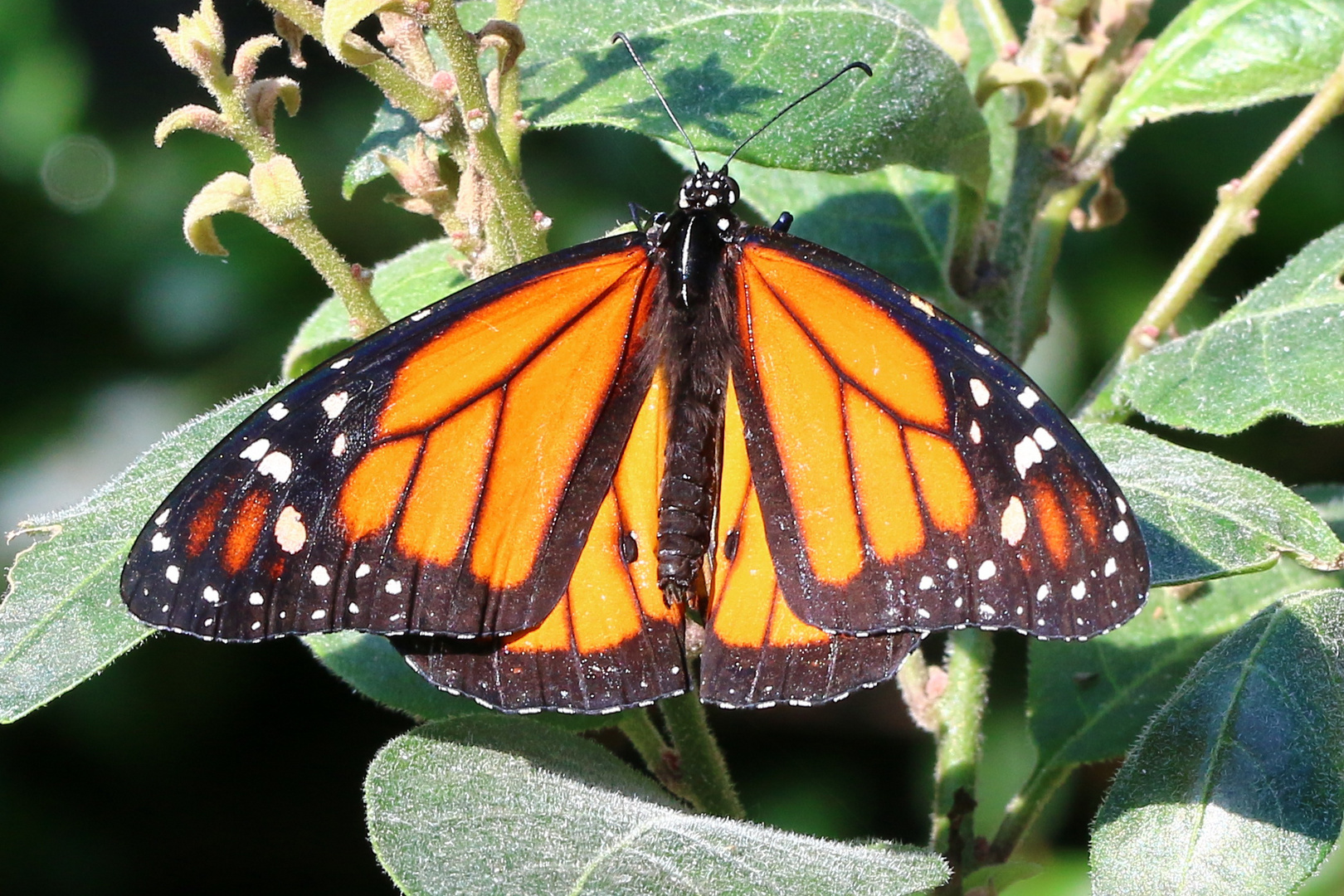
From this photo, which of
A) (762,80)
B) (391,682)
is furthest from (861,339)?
(391,682)

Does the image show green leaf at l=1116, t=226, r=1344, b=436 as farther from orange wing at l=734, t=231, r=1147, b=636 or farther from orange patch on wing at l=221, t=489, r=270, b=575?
orange patch on wing at l=221, t=489, r=270, b=575

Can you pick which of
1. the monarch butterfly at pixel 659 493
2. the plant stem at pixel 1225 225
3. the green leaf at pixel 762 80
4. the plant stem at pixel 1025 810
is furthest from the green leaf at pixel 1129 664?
the green leaf at pixel 762 80

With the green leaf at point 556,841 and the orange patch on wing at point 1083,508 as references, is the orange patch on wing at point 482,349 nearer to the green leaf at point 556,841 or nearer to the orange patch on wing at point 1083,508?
the green leaf at point 556,841

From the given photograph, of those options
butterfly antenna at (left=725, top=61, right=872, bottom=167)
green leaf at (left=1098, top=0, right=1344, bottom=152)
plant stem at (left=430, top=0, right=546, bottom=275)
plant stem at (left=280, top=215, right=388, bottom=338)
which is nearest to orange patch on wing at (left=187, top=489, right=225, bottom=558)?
plant stem at (left=280, top=215, right=388, bottom=338)

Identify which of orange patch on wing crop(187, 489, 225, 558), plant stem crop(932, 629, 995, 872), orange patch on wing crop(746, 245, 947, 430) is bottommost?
plant stem crop(932, 629, 995, 872)

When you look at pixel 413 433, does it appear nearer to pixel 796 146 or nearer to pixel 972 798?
pixel 796 146

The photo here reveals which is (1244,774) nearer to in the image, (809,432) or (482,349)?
(809,432)

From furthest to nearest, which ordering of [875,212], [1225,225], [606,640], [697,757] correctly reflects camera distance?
[875,212], [1225,225], [697,757], [606,640]
